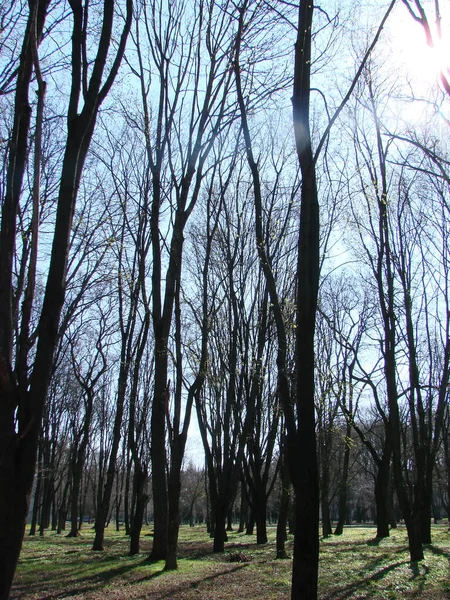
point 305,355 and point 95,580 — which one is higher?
point 305,355

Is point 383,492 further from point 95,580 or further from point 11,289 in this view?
point 11,289

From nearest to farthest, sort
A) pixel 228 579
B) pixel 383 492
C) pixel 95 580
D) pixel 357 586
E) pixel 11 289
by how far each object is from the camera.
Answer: pixel 11 289
pixel 357 586
pixel 228 579
pixel 95 580
pixel 383 492

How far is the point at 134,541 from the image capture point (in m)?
14.0

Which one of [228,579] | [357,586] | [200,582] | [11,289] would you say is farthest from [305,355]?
[228,579]

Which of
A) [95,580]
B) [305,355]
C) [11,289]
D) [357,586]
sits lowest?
[95,580]

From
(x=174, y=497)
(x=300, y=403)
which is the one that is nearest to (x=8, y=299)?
(x=300, y=403)

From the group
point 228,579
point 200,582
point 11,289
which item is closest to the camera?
point 11,289

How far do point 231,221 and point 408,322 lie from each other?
621 centimetres

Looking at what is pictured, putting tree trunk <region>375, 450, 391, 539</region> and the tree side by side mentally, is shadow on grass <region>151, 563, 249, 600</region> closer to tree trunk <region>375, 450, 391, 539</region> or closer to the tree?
the tree

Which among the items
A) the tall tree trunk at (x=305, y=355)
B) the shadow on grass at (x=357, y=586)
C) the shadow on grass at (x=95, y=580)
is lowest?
the shadow on grass at (x=95, y=580)

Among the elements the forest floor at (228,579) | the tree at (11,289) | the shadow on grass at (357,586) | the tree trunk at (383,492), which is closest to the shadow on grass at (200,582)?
the forest floor at (228,579)

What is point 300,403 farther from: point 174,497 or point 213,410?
point 213,410

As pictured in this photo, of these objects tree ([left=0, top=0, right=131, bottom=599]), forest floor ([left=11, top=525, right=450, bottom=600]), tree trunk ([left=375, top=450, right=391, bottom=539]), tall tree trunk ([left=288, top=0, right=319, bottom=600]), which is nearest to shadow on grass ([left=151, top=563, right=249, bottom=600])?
forest floor ([left=11, top=525, right=450, bottom=600])

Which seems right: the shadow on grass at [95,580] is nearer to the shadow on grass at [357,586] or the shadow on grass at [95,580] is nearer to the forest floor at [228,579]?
the forest floor at [228,579]
